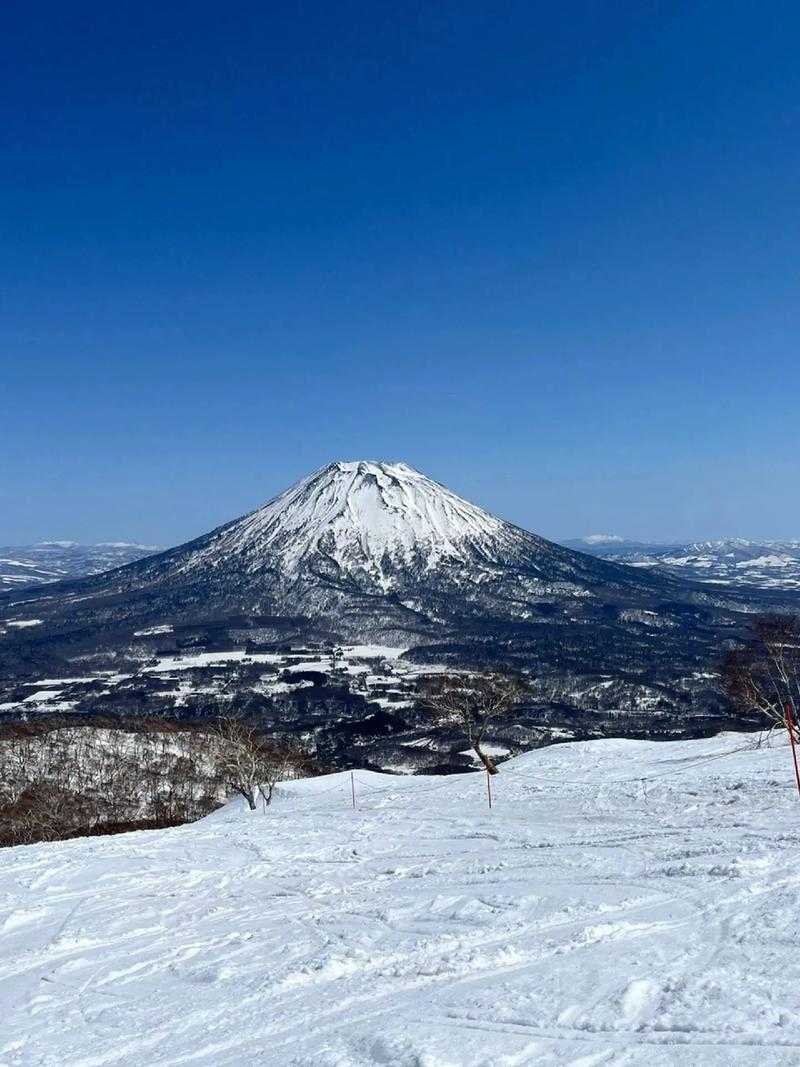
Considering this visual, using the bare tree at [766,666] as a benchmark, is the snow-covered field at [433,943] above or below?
below

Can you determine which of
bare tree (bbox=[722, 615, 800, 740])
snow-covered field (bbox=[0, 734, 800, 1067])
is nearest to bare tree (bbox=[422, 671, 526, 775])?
bare tree (bbox=[722, 615, 800, 740])

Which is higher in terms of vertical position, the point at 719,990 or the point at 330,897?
the point at 719,990

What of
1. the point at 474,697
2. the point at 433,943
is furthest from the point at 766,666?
the point at 433,943

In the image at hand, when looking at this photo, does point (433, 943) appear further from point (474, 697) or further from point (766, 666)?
point (766, 666)

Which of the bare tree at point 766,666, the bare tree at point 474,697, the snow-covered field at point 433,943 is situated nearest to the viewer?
the snow-covered field at point 433,943

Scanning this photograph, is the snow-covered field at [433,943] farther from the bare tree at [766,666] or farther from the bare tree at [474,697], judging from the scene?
the bare tree at [474,697]

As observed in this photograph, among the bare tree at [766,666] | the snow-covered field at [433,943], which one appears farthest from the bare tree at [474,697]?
the snow-covered field at [433,943]

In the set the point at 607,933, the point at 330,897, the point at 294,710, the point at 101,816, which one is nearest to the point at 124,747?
the point at 101,816

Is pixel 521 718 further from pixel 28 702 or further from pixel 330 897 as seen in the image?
pixel 330 897
